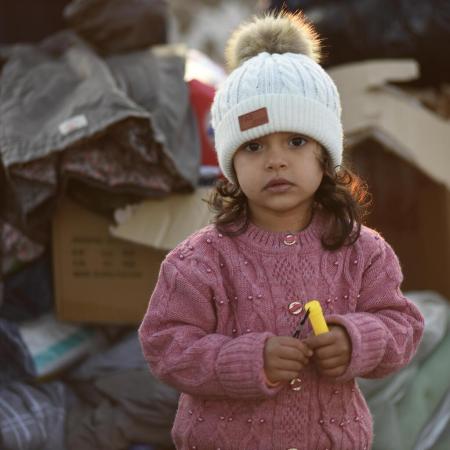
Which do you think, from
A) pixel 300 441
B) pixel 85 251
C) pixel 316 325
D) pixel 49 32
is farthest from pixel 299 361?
pixel 49 32

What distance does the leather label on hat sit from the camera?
1.63 metres

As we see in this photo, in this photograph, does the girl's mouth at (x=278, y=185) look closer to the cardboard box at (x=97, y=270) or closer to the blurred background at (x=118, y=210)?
the blurred background at (x=118, y=210)

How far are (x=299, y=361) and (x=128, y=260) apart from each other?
1482 millimetres

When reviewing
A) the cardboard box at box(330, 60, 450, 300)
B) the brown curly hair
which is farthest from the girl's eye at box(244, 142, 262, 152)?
the cardboard box at box(330, 60, 450, 300)

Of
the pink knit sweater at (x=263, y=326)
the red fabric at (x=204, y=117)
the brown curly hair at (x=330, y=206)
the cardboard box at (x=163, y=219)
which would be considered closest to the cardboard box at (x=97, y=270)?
the cardboard box at (x=163, y=219)

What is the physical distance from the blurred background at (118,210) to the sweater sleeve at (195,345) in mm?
1079

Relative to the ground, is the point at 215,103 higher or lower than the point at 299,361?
higher

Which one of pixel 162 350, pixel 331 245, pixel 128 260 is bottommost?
pixel 128 260

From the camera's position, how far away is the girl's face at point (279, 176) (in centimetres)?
162

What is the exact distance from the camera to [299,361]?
1530 millimetres

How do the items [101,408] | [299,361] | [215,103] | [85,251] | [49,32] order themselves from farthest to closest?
1. [49,32]
2. [85,251]
3. [101,408]
4. [215,103]
5. [299,361]

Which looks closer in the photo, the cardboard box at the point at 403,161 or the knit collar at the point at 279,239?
the knit collar at the point at 279,239

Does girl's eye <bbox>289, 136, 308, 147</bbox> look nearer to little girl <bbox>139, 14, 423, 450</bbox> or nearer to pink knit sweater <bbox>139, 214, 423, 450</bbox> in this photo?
little girl <bbox>139, 14, 423, 450</bbox>

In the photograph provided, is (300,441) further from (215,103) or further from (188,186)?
(188,186)
